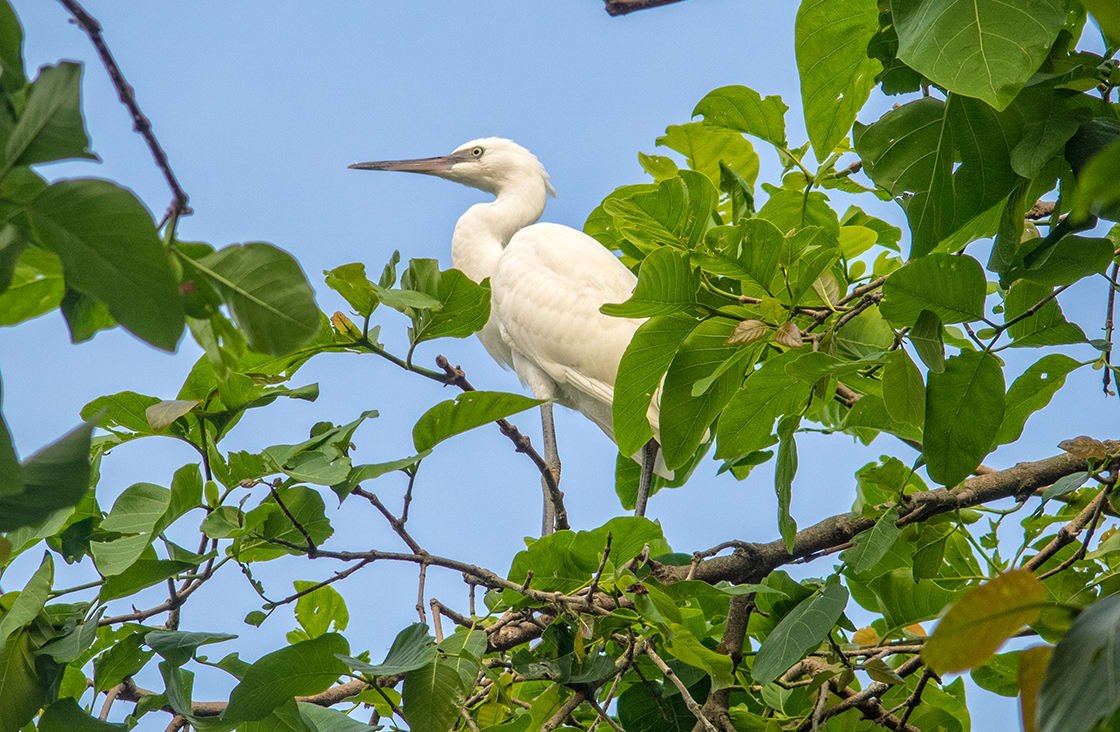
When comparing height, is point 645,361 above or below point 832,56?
below

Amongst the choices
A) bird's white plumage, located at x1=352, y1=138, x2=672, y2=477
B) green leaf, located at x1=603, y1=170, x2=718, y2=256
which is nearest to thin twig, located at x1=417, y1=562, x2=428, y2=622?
green leaf, located at x1=603, y1=170, x2=718, y2=256

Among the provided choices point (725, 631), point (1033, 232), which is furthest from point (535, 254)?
point (1033, 232)

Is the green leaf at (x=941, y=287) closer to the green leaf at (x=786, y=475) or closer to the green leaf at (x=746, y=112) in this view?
the green leaf at (x=786, y=475)

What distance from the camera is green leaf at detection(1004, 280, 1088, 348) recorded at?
111cm

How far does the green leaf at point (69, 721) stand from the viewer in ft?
3.44

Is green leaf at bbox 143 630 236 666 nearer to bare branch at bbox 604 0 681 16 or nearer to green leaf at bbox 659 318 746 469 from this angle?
green leaf at bbox 659 318 746 469

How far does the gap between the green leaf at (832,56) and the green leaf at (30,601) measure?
0.99 m

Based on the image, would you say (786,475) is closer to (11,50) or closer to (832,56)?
(832,56)

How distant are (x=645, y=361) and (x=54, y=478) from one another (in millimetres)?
707

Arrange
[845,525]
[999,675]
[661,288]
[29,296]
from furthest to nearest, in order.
Answer: [845,525]
[999,675]
[661,288]
[29,296]

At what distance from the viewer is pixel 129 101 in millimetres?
461

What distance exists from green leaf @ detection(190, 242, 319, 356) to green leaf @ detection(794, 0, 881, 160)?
2.48 feet

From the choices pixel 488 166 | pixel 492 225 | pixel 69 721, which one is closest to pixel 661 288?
pixel 69 721

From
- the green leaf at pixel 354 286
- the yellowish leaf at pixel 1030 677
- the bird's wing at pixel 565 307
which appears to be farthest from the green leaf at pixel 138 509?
the bird's wing at pixel 565 307
